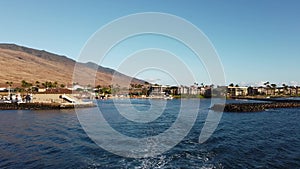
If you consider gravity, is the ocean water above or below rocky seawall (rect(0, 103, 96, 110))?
below

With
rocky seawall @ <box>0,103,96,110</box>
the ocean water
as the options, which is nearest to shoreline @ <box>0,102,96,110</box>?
→ rocky seawall @ <box>0,103,96,110</box>

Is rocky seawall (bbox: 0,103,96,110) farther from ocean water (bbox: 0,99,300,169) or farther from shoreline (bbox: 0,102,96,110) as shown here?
ocean water (bbox: 0,99,300,169)

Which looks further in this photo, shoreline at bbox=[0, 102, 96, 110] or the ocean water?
shoreline at bbox=[0, 102, 96, 110]

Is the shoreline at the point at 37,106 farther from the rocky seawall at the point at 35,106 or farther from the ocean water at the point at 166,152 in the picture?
the ocean water at the point at 166,152

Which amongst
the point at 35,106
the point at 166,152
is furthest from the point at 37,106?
the point at 166,152

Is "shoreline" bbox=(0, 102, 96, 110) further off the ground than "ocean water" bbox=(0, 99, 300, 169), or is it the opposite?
"shoreline" bbox=(0, 102, 96, 110)

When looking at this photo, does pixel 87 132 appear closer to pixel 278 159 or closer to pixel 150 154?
pixel 150 154

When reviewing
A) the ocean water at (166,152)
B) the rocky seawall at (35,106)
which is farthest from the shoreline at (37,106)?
the ocean water at (166,152)

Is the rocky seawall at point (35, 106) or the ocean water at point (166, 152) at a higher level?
the rocky seawall at point (35, 106)

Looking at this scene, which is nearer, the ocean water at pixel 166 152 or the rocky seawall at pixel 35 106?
the ocean water at pixel 166 152

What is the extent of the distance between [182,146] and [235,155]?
5.01 meters

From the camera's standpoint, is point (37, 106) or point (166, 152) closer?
point (166, 152)

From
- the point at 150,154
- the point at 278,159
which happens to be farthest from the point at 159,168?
the point at 278,159

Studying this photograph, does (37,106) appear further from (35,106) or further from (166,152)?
(166,152)
